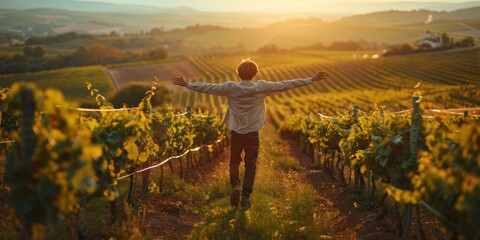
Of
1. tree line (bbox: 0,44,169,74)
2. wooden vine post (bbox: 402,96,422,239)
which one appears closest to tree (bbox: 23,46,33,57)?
tree line (bbox: 0,44,169,74)

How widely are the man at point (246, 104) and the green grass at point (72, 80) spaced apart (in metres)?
59.1

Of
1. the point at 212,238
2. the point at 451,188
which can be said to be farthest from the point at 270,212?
the point at 451,188

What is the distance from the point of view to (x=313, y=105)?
46719 millimetres

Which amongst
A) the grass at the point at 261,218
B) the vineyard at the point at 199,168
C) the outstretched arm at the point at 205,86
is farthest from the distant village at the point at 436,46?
the outstretched arm at the point at 205,86

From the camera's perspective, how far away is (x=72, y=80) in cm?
7306

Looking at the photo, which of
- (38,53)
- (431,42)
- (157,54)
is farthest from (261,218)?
(157,54)

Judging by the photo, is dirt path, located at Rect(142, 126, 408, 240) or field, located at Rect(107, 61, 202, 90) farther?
field, located at Rect(107, 61, 202, 90)

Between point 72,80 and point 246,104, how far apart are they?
237 ft

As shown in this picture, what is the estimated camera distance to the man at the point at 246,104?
7.01 metres

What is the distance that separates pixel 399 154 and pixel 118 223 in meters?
3.93

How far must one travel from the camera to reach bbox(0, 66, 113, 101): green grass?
65.9 meters

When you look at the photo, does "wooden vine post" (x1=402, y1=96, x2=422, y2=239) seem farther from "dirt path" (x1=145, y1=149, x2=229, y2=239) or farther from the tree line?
the tree line

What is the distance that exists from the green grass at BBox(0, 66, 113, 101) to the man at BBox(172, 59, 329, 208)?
59145mm

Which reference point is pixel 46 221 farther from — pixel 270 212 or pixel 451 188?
pixel 270 212
